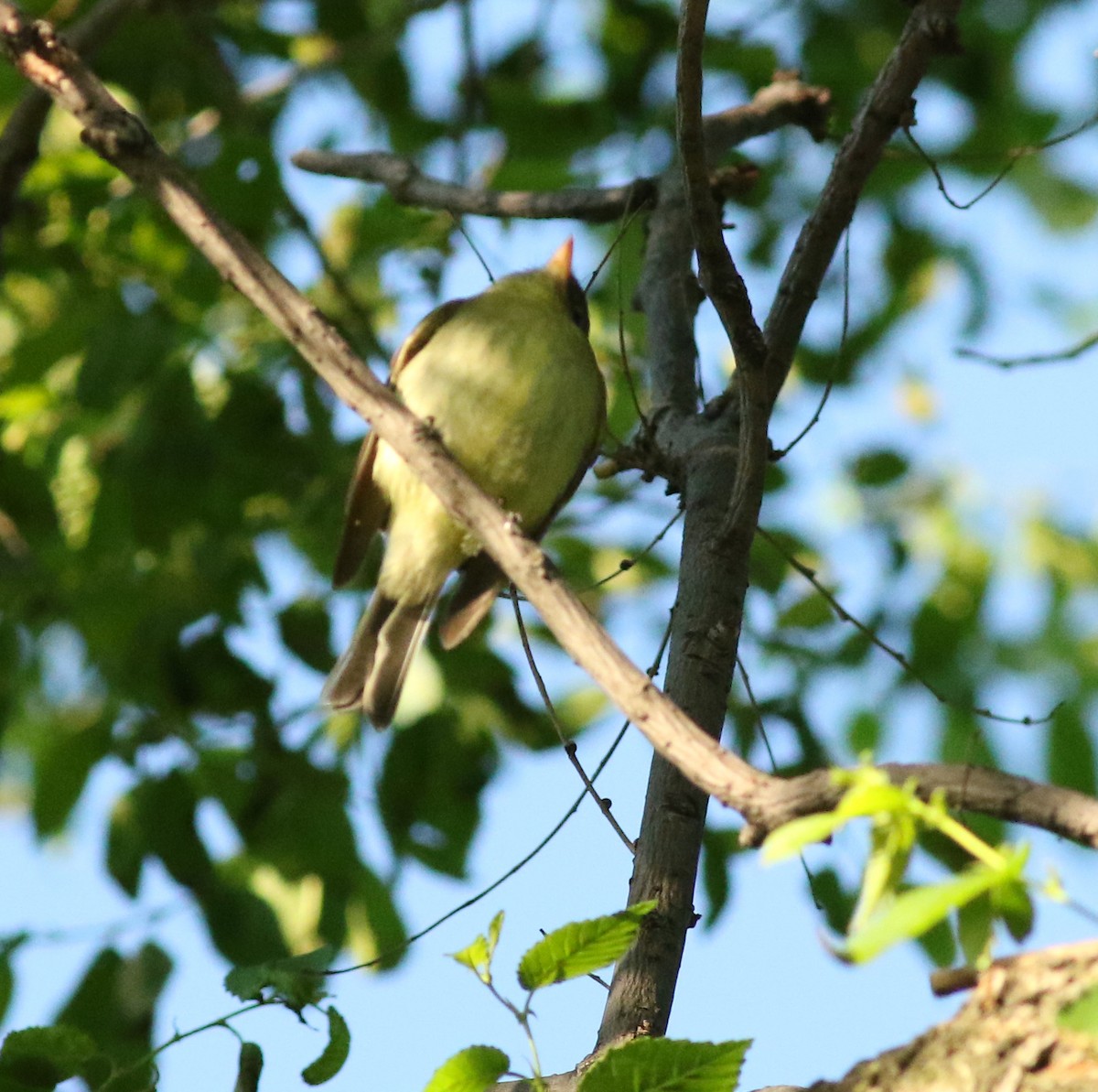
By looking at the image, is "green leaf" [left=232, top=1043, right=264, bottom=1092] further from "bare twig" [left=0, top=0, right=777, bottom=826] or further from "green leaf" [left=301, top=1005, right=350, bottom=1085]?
"bare twig" [left=0, top=0, right=777, bottom=826]

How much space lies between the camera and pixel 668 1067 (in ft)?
5.75

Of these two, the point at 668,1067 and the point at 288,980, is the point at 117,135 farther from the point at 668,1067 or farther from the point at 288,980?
the point at 668,1067

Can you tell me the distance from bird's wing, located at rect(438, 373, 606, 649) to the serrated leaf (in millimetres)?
2070

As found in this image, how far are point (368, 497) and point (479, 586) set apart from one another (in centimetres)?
43

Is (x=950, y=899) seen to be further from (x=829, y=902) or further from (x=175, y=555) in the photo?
(x=175, y=555)

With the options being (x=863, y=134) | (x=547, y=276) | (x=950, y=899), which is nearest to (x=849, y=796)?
(x=950, y=899)

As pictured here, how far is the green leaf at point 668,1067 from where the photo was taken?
1.74m

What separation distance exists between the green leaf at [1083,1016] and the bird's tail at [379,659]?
123 inches

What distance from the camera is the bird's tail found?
4438mm

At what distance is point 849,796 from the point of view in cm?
140

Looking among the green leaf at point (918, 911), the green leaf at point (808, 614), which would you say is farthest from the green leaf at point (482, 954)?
the green leaf at point (808, 614)

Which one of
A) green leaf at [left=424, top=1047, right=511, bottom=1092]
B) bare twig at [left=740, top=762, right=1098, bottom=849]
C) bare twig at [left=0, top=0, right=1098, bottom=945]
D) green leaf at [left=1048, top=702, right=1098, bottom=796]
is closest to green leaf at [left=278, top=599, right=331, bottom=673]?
green leaf at [left=1048, top=702, right=1098, bottom=796]

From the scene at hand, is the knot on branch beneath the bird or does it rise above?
beneath

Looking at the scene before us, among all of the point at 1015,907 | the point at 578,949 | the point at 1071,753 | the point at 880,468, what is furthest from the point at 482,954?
the point at 880,468
